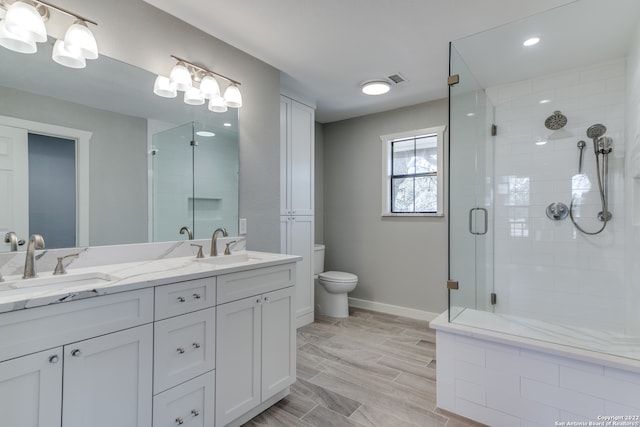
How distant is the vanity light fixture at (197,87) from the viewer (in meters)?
1.90

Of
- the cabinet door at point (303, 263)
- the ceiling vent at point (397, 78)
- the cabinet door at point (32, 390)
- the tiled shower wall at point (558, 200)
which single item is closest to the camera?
the cabinet door at point (32, 390)

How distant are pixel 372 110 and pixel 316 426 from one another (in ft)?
10.3

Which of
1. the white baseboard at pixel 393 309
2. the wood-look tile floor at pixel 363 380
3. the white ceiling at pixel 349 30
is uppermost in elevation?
the white ceiling at pixel 349 30

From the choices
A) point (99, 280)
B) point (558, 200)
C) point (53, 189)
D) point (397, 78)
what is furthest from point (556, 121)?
point (53, 189)

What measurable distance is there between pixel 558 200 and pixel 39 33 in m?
3.44

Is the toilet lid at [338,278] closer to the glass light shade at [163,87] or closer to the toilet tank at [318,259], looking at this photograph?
the toilet tank at [318,259]

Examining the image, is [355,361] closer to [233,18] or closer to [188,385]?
[188,385]

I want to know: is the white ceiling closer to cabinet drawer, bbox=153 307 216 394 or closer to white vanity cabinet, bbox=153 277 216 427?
white vanity cabinet, bbox=153 277 216 427

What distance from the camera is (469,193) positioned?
8.15ft

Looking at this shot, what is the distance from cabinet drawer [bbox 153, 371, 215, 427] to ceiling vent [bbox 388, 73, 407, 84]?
8.54 feet

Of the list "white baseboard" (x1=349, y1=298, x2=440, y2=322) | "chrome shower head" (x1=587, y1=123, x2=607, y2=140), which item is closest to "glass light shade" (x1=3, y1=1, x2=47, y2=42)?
"chrome shower head" (x1=587, y1=123, x2=607, y2=140)

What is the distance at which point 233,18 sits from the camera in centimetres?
196

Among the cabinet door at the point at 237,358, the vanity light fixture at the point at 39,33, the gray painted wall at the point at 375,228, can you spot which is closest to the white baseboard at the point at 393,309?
the gray painted wall at the point at 375,228

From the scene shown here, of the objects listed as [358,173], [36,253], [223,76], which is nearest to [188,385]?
[36,253]
